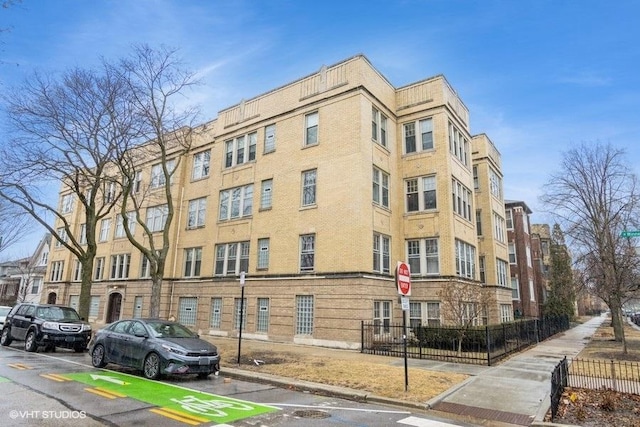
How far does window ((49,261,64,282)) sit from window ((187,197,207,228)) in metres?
18.7

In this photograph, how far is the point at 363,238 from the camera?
1944 centimetres

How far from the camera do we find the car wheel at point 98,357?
12539mm

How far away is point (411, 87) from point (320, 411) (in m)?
20.6

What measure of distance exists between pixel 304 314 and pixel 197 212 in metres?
11.8

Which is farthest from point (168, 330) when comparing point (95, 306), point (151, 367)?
point (95, 306)

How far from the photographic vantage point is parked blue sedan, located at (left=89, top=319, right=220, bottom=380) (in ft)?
34.9

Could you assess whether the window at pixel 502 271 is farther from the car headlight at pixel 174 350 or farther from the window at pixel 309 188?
the car headlight at pixel 174 350

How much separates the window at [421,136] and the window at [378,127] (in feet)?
5.59

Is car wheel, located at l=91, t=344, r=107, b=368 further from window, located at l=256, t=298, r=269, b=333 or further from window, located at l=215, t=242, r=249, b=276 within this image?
window, located at l=215, t=242, r=249, b=276

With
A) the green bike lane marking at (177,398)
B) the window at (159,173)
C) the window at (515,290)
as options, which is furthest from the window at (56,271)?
the window at (515,290)

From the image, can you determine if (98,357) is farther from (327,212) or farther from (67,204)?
(67,204)

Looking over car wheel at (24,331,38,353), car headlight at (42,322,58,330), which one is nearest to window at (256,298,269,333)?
car headlight at (42,322,58,330)

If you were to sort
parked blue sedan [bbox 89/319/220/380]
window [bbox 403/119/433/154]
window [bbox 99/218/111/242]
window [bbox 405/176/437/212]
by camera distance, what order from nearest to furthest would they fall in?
parked blue sedan [bbox 89/319/220/380] < window [bbox 405/176/437/212] < window [bbox 403/119/433/154] < window [bbox 99/218/111/242]

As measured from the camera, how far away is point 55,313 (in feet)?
56.6
